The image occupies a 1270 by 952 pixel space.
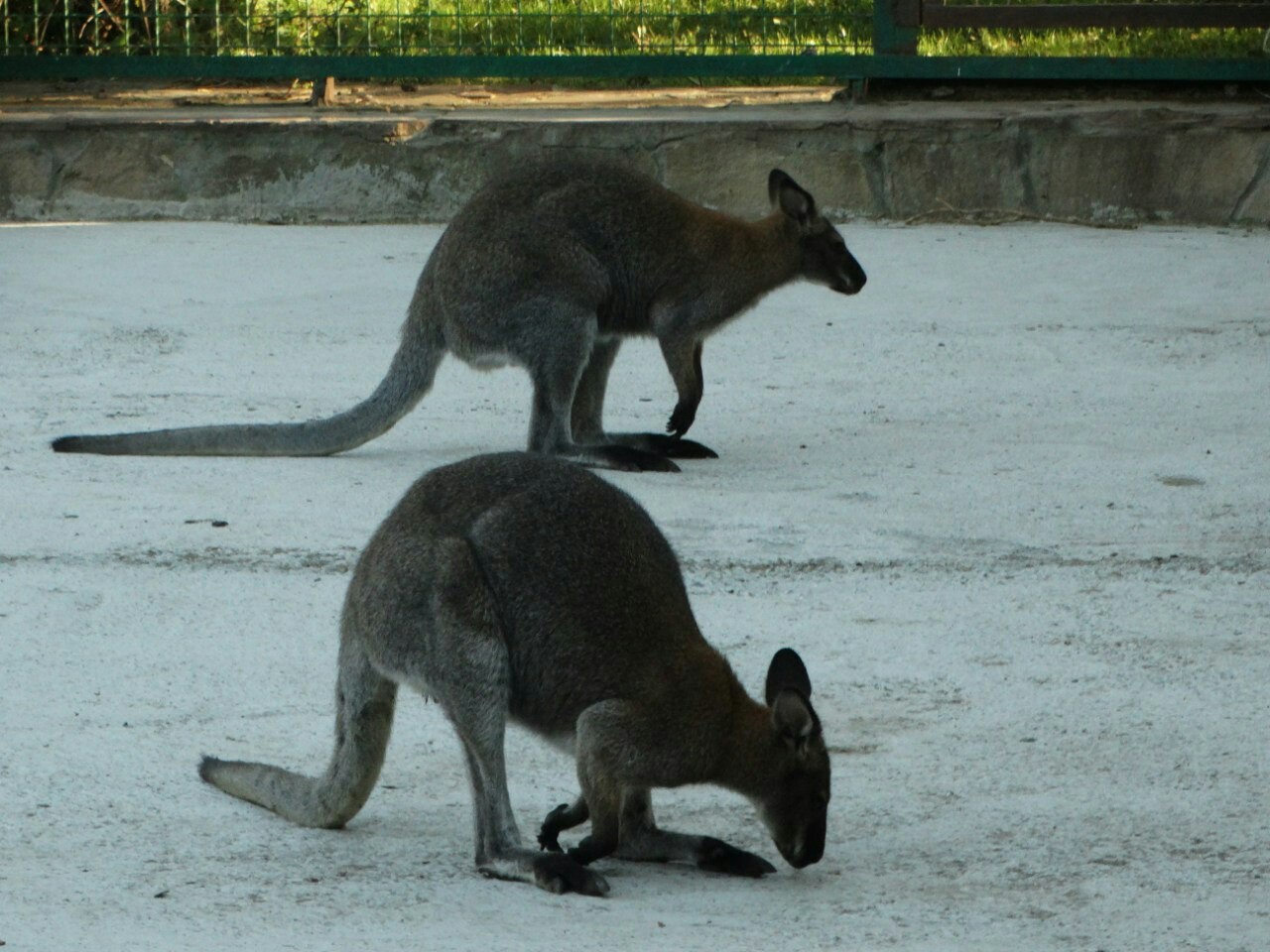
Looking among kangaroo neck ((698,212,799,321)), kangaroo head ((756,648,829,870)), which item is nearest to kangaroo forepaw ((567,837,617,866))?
kangaroo head ((756,648,829,870))

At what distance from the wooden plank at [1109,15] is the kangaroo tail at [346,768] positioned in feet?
24.1

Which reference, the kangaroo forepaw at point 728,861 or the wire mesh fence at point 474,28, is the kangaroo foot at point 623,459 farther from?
the wire mesh fence at point 474,28

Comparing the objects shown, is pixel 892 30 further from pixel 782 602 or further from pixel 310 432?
pixel 782 602

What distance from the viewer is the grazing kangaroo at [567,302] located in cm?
605

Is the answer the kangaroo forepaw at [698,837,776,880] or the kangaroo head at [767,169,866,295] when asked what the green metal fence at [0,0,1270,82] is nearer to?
the kangaroo head at [767,169,866,295]

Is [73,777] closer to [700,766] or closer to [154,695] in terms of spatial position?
[154,695]

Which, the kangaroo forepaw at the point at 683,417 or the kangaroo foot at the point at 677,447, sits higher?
the kangaroo forepaw at the point at 683,417

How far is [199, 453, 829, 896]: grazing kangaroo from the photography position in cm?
321

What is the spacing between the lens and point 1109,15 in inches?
394

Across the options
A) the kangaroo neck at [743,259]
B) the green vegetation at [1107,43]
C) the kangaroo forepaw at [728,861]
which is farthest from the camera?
the green vegetation at [1107,43]

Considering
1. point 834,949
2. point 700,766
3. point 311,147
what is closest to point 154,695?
point 700,766

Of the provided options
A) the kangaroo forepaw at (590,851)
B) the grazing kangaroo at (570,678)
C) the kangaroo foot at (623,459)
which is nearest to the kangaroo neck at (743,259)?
the kangaroo foot at (623,459)

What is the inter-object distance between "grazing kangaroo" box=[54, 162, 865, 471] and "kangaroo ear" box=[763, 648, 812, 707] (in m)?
2.85

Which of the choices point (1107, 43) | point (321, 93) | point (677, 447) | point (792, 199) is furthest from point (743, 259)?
point (1107, 43)
